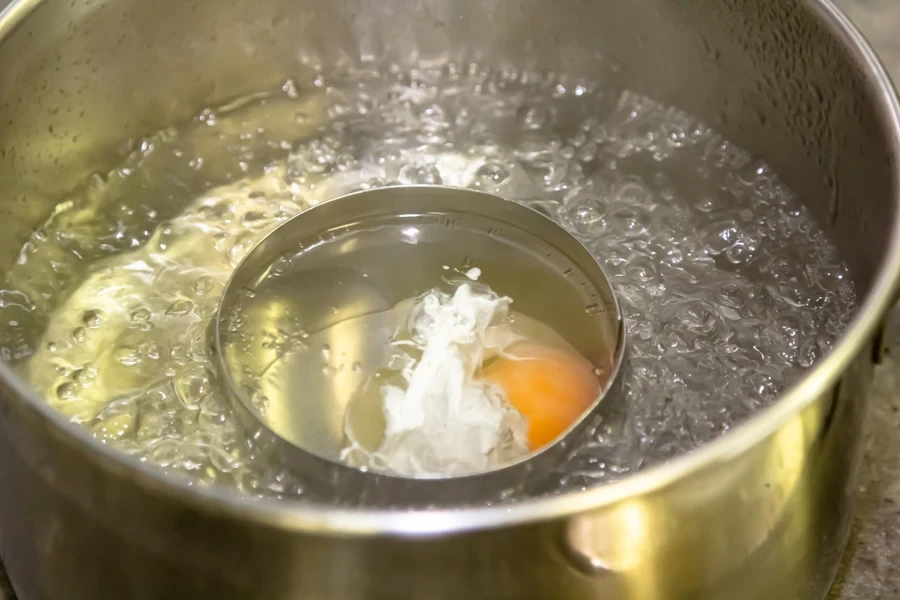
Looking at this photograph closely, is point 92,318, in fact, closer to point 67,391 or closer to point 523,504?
point 67,391

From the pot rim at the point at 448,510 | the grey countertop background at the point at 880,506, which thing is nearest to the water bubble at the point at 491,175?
the grey countertop background at the point at 880,506

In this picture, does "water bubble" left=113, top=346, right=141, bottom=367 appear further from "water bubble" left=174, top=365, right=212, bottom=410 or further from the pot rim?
the pot rim

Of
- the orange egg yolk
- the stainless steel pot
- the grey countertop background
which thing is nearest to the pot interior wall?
the stainless steel pot

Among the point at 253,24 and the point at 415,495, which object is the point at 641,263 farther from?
the point at 253,24

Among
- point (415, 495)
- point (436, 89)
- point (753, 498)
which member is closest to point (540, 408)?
point (415, 495)

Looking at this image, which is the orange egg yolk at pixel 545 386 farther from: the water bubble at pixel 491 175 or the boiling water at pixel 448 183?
the water bubble at pixel 491 175
